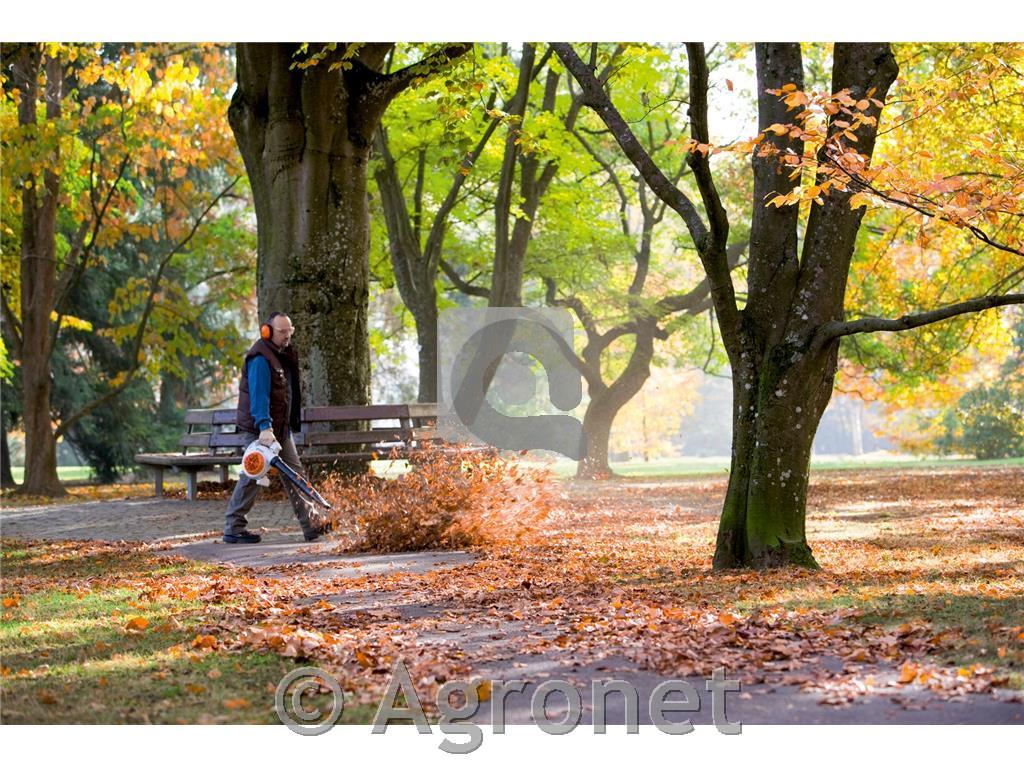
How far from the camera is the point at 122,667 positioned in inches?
226

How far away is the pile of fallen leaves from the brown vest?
84cm

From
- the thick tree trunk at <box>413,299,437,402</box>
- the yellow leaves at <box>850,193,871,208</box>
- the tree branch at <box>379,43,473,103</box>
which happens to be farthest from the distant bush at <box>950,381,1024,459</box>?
the yellow leaves at <box>850,193,871,208</box>

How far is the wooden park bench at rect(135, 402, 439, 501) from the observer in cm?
1414

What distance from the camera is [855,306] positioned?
80.8 feet

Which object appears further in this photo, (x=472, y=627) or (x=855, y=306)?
(x=855, y=306)

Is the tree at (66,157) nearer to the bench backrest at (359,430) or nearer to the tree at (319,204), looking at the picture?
the tree at (319,204)

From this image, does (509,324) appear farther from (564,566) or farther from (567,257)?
(564,566)

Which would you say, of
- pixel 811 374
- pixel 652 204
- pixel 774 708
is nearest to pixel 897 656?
pixel 774 708

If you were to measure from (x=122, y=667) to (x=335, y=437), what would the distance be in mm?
8612

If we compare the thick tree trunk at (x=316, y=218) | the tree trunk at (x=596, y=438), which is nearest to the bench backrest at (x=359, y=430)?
the thick tree trunk at (x=316, y=218)

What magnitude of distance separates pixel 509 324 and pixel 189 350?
6.62 metres

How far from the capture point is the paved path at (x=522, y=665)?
463cm

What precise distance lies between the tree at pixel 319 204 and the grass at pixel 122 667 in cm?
651

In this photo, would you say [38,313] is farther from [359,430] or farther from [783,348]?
[783,348]
